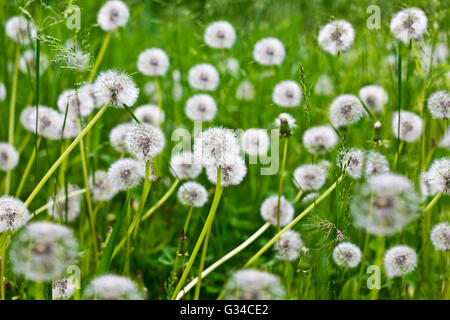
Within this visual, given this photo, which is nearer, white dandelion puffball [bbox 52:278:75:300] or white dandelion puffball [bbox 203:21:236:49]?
white dandelion puffball [bbox 52:278:75:300]

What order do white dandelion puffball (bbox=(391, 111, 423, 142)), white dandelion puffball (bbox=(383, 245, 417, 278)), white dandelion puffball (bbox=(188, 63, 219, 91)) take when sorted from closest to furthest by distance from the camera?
white dandelion puffball (bbox=(383, 245, 417, 278)) < white dandelion puffball (bbox=(391, 111, 423, 142)) < white dandelion puffball (bbox=(188, 63, 219, 91))

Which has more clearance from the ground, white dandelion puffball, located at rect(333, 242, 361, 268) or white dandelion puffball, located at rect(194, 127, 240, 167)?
white dandelion puffball, located at rect(194, 127, 240, 167)

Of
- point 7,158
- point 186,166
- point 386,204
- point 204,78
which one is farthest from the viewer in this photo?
point 204,78

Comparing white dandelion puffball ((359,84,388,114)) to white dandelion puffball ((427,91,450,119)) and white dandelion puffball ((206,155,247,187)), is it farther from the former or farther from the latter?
white dandelion puffball ((206,155,247,187))

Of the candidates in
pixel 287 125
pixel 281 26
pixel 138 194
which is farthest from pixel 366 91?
pixel 281 26

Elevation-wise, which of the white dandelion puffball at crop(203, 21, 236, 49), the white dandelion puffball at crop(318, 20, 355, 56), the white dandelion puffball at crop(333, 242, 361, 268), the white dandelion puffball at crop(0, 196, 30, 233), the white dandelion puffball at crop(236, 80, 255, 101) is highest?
the white dandelion puffball at crop(203, 21, 236, 49)

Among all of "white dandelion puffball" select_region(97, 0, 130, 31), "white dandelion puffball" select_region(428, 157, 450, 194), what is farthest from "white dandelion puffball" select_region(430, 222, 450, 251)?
"white dandelion puffball" select_region(97, 0, 130, 31)

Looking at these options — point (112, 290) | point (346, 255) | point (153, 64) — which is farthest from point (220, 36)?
point (112, 290)

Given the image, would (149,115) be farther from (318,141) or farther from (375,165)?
(375,165)
